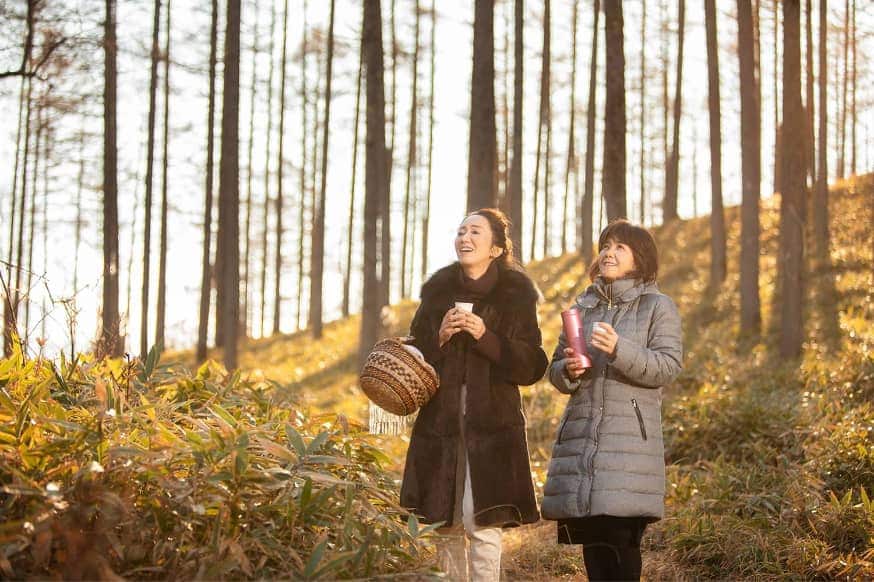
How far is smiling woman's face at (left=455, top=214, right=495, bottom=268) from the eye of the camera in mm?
5176

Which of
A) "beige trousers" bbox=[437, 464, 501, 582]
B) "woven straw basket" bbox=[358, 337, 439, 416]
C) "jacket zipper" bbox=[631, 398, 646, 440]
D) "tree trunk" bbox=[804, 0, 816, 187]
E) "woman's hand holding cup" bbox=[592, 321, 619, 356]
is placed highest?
"tree trunk" bbox=[804, 0, 816, 187]

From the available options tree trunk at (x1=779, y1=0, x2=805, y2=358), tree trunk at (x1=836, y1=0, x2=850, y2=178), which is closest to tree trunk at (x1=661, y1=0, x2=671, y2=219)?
tree trunk at (x1=836, y1=0, x2=850, y2=178)

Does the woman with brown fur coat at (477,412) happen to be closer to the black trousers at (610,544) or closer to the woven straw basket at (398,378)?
→ the woven straw basket at (398,378)

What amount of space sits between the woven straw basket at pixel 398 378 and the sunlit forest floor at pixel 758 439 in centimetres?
169

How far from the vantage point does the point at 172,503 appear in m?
4.45

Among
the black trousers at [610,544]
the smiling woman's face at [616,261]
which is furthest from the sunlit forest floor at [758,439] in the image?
the smiling woman's face at [616,261]

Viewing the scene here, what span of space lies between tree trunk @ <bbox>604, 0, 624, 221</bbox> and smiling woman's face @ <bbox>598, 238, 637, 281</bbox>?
15.8 feet

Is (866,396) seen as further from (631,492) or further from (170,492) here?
(170,492)

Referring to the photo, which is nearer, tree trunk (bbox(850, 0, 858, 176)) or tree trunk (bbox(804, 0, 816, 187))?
tree trunk (bbox(804, 0, 816, 187))

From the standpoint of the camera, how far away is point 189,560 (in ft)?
14.0

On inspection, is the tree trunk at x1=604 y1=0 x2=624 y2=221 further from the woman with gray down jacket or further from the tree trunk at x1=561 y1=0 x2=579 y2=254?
the tree trunk at x1=561 y1=0 x2=579 y2=254

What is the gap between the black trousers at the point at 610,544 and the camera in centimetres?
453

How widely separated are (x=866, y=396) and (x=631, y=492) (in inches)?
217

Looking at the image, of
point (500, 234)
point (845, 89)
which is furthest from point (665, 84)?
point (500, 234)
